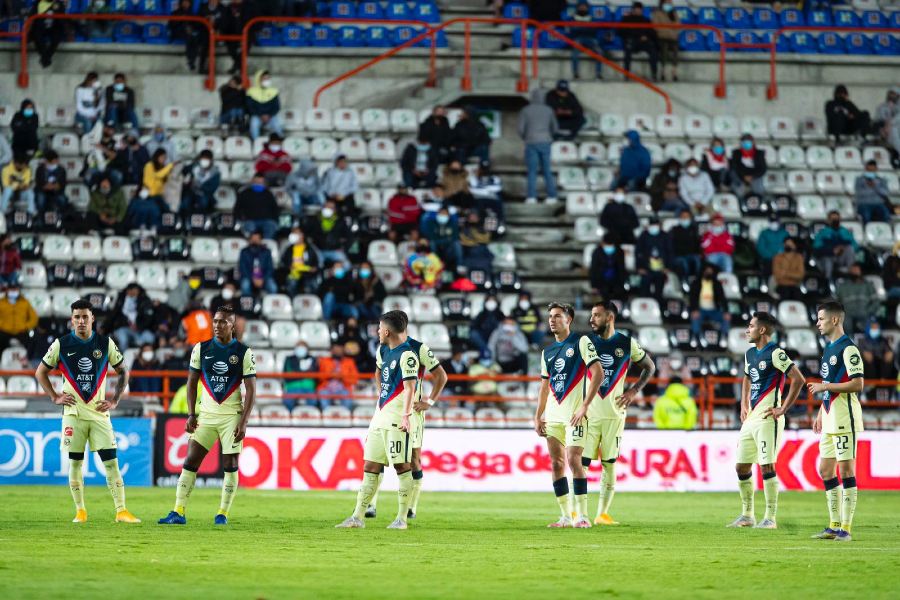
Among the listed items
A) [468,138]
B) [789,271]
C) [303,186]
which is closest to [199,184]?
[303,186]

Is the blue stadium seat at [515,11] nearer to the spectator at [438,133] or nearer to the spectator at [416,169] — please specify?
the spectator at [438,133]

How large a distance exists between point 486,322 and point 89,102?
422 inches

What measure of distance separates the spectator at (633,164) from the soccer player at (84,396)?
18.5 meters

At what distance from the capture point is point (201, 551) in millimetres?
12250

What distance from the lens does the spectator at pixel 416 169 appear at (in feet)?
104

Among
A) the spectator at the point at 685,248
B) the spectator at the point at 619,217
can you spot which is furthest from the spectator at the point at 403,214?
the spectator at the point at 685,248

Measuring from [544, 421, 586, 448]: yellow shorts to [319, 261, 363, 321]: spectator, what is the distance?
39.8 ft

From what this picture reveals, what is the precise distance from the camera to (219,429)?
606 inches

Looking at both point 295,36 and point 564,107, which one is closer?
point 564,107

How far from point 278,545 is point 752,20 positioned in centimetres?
2869

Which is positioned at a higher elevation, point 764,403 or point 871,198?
point 871,198

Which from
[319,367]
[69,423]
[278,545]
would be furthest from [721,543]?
[319,367]

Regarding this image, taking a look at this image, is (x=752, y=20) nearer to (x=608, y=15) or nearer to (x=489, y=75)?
(x=608, y=15)

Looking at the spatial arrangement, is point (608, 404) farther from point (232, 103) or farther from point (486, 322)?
point (232, 103)
